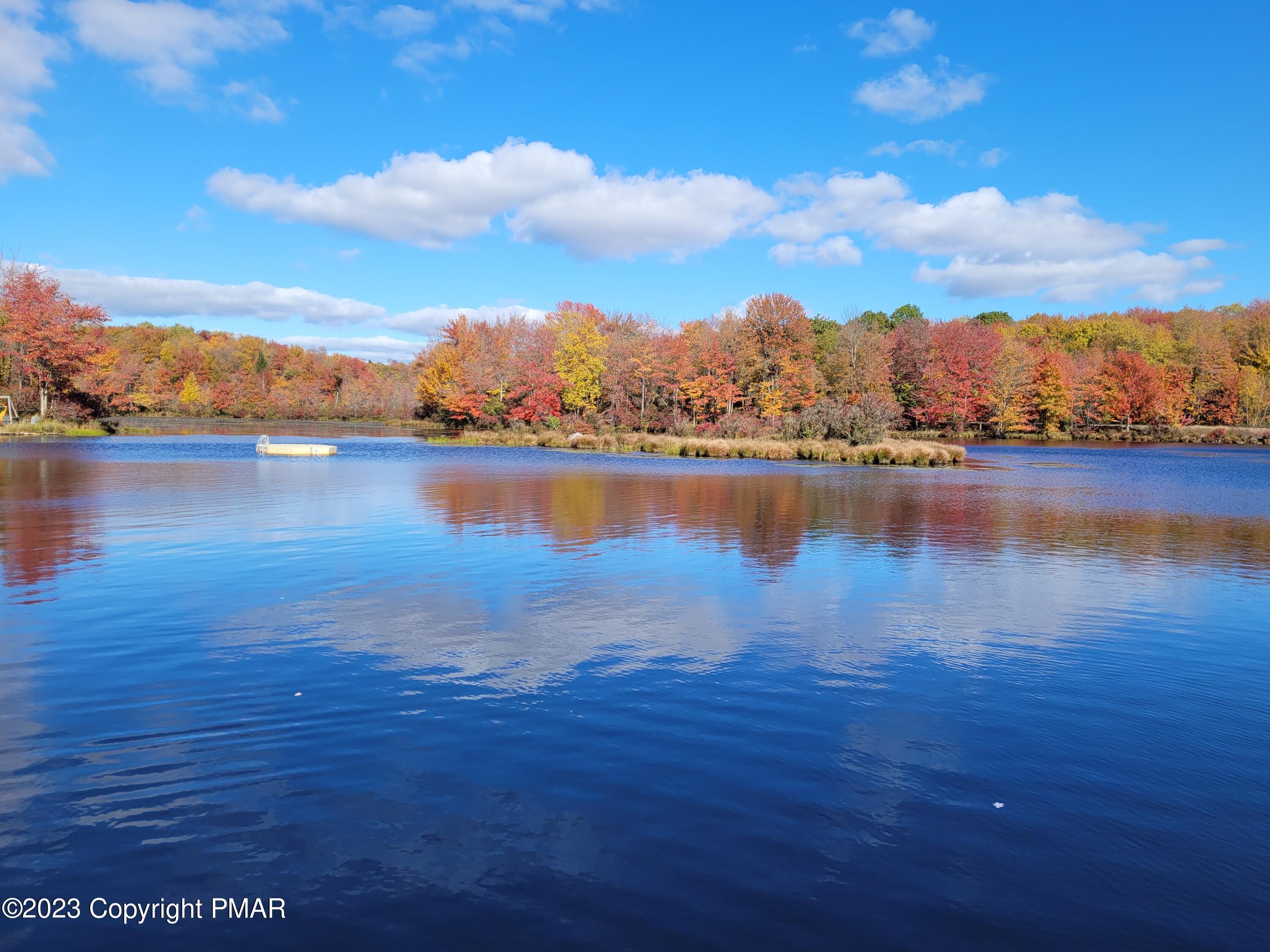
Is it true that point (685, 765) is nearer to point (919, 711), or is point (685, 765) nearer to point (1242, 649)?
point (919, 711)

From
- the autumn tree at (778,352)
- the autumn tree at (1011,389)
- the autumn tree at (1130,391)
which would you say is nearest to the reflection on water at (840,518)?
the autumn tree at (778,352)

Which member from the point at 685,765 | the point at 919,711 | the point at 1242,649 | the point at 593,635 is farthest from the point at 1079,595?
the point at 685,765

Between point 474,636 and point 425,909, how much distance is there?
4883 mm

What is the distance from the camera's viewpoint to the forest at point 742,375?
56562 millimetres

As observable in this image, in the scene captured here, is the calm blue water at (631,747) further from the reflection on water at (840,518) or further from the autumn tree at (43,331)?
the autumn tree at (43,331)

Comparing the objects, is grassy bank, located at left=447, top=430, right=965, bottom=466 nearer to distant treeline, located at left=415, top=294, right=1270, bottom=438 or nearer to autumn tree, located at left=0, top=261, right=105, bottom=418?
distant treeline, located at left=415, top=294, right=1270, bottom=438

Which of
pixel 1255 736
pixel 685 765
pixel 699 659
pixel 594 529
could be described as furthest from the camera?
pixel 594 529

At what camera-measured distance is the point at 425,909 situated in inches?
153

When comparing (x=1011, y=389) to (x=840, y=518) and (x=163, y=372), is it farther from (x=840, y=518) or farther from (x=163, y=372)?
(x=163, y=372)

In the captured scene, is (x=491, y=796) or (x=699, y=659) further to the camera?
(x=699, y=659)

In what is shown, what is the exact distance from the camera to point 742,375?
69.2 m

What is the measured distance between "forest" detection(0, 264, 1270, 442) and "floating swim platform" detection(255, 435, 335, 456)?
2332cm

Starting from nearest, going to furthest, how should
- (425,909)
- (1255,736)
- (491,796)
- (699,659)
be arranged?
(425,909) → (491,796) → (1255,736) → (699,659)

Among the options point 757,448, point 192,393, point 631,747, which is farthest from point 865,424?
point 192,393
